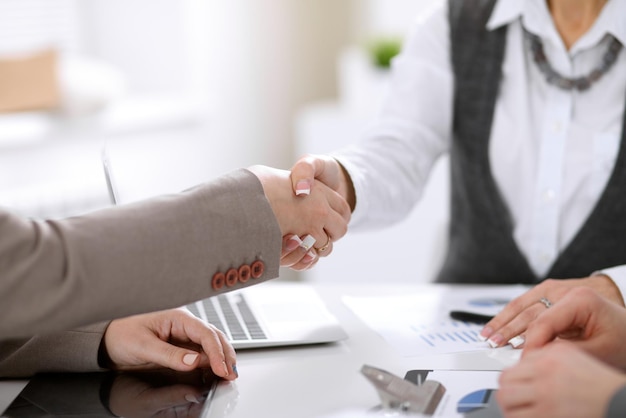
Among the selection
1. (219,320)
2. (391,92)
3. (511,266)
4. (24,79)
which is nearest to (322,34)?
(24,79)

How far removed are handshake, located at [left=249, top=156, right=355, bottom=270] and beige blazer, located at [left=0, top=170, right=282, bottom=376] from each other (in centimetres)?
9

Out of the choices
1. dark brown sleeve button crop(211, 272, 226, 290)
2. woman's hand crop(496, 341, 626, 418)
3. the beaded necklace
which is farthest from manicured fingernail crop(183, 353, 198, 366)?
the beaded necklace

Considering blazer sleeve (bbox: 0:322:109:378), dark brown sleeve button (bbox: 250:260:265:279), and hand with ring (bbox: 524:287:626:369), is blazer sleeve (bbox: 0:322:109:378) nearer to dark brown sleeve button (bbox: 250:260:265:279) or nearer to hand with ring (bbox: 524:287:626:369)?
dark brown sleeve button (bbox: 250:260:265:279)

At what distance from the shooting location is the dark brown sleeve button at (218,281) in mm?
891

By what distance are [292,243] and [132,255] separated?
1.03ft

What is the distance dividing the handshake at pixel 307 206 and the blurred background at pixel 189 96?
1.32 meters

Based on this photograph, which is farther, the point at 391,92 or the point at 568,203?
the point at 391,92

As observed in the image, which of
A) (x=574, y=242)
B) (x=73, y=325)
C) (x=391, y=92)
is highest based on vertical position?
(x=391, y=92)

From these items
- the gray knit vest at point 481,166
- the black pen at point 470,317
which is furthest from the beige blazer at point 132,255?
the gray knit vest at point 481,166

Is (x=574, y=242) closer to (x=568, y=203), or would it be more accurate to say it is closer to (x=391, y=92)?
(x=568, y=203)

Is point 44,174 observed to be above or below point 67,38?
below

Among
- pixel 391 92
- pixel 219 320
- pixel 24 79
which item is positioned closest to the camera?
pixel 219 320

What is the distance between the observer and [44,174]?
280 centimetres

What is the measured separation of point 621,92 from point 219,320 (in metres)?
0.78
